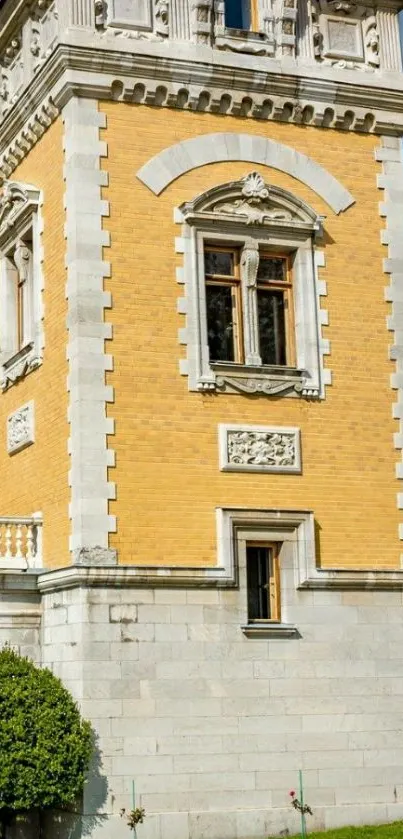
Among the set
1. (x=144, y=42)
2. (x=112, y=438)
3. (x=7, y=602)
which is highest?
(x=144, y=42)

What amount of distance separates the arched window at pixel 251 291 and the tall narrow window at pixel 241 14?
8.62ft

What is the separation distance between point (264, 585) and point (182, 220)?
522cm

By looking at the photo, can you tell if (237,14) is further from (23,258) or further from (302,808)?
(302,808)

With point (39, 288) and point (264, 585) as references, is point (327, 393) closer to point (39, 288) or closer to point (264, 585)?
point (264, 585)

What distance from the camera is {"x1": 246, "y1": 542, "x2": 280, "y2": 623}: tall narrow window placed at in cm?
2008

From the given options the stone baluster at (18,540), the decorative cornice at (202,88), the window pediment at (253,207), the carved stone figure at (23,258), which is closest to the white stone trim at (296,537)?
the stone baluster at (18,540)

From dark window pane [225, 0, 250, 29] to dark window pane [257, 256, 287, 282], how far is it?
368 cm

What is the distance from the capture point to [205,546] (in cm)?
1978

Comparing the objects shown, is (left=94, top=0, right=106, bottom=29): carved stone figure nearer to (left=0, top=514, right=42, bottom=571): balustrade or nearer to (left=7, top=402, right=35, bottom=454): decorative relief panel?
(left=7, top=402, right=35, bottom=454): decorative relief panel

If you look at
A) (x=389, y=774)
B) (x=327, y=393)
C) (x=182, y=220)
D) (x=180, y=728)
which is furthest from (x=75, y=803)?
(x=182, y=220)

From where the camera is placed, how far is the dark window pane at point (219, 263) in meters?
21.0

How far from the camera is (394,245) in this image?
22078 millimetres

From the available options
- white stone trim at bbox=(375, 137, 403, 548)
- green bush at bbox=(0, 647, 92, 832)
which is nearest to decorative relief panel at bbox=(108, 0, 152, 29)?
white stone trim at bbox=(375, 137, 403, 548)

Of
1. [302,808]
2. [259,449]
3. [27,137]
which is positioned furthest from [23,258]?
[302,808]
